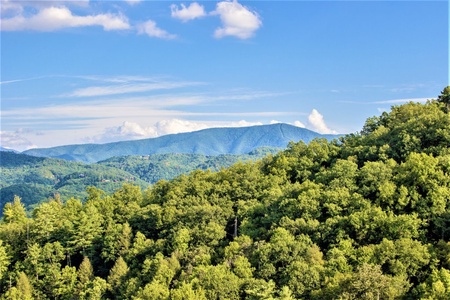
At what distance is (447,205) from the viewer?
57.9 m

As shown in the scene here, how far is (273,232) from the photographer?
60844mm

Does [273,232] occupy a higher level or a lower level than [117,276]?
higher

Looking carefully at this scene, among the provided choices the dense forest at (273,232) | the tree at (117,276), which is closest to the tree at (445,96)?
the dense forest at (273,232)

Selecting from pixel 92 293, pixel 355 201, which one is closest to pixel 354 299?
pixel 355 201

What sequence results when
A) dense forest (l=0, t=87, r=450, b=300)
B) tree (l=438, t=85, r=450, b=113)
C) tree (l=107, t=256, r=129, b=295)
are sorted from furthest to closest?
1. tree (l=438, t=85, r=450, b=113)
2. tree (l=107, t=256, r=129, b=295)
3. dense forest (l=0, t=87, r=450, b=300)

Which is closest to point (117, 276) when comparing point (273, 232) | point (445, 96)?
point (273, 232)

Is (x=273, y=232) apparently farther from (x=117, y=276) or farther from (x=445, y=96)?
(x=445, y=96)

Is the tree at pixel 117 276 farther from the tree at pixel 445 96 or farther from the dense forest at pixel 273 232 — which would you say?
the tree at pixel 445 96

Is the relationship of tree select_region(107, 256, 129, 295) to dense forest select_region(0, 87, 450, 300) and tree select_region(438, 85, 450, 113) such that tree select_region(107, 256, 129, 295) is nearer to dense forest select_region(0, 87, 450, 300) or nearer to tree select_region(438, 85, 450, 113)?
dense forest select_region(0, 87, 450, 300)

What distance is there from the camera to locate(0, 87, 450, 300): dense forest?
49.3m

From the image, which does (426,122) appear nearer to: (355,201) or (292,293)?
(355,201)

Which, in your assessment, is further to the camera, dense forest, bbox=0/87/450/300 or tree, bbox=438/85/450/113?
tree, bbox=438/85/450/113

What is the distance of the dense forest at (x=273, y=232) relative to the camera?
49281 millimetres

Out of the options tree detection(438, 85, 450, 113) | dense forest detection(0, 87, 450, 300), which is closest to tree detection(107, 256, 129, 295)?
dense forest detection(0, 87, 450, 300)
